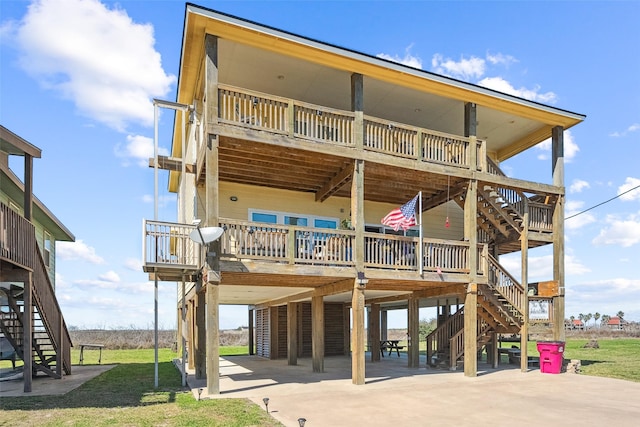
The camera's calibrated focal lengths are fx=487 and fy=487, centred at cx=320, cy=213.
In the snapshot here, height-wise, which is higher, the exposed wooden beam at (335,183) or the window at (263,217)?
the exposed wooden beam at (335,183)

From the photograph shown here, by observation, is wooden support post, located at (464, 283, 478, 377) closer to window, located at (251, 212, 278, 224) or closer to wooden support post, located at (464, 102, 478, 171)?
wooden support post, located at (464, 102, 478, 171)

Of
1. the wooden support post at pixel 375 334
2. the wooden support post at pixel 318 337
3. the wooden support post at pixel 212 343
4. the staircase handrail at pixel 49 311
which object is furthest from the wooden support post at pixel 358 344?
the staircase handrail at pixel 49 311

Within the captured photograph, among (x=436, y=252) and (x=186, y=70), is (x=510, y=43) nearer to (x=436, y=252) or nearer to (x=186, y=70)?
(x=436, y=252)

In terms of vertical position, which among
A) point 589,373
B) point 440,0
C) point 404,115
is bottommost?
point 589,373

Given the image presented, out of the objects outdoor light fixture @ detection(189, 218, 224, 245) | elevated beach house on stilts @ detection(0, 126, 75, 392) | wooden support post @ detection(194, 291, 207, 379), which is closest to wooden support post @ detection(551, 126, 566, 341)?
wooden support post @ detection(194, 291, 207, 379)

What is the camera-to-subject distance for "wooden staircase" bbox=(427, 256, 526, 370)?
611 inches

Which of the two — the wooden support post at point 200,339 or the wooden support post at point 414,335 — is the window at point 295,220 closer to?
the wooden support post at point 200,339

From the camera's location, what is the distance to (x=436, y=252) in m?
14.4

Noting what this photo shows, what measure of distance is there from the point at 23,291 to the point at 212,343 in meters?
6.91

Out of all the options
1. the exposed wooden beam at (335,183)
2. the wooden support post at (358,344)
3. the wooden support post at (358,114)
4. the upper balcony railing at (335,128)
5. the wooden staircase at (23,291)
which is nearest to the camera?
the wooden staircase at (23,291)

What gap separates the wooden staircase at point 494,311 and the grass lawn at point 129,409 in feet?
27.7

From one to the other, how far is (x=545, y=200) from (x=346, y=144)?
8.95 meters

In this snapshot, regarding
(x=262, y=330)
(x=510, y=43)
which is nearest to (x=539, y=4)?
(x=510, y=43)

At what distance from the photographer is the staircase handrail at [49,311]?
13.8 metres
